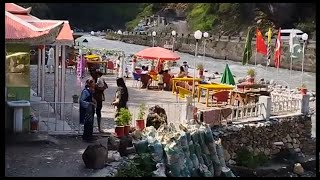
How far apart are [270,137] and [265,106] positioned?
52 cm

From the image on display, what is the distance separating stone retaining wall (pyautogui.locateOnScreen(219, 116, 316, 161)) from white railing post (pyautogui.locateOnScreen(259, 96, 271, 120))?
0.13 metres

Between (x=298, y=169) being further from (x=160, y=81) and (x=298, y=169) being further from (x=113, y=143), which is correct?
(x=113, y=143)

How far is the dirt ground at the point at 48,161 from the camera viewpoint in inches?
200

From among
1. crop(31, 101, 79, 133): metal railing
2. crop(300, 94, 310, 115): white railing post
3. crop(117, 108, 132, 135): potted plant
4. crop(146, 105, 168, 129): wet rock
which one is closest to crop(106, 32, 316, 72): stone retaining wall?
crop(300, 94, 310, 115): white railing post

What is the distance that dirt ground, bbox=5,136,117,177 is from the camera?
5.09 meters

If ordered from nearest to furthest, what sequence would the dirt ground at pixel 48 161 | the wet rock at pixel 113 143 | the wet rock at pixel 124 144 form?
the dirt ground at pixel 48 161 → the wet rock at pixel 124 144 → the wet rock at pixel 113 143

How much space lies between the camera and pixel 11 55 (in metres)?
6.08

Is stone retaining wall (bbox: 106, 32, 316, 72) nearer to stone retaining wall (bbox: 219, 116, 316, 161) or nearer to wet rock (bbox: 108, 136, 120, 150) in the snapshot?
stone retaining wall (bbox: 219, 116, 316, 161)

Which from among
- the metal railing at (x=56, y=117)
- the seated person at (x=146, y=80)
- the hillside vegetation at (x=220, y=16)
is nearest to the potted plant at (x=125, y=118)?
the metal railing at (x=56, y=117)

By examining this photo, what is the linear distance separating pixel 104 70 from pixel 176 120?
5919 mm

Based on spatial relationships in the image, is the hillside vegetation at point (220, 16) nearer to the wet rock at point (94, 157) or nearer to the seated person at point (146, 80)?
the seated person at point (146, 80)

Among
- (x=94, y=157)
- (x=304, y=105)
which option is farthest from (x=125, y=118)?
(x=304, y=105)

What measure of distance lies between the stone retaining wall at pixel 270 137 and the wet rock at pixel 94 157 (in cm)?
287

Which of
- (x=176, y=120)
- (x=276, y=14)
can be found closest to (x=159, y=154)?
(x=176, y=120)
